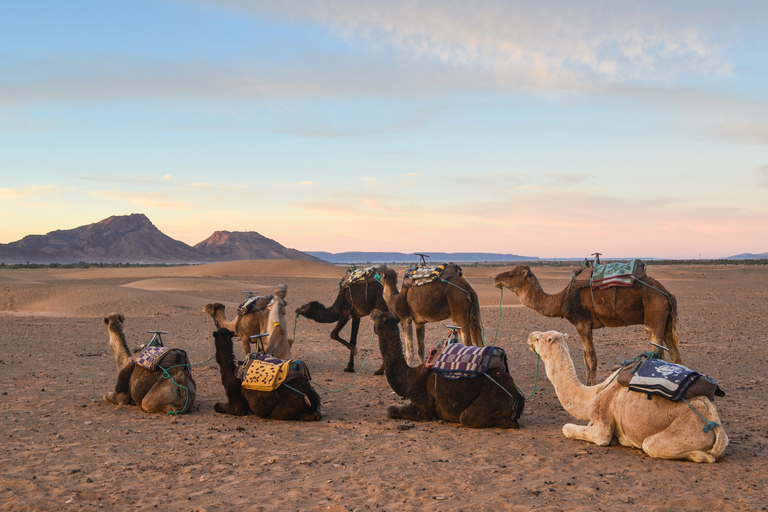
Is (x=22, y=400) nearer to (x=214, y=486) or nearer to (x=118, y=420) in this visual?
(x=118, y=420)

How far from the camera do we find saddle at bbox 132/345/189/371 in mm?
8211

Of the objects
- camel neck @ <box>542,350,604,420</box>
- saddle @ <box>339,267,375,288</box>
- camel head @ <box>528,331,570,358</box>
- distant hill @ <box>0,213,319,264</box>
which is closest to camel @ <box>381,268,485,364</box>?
saddle @ <box>339,267,375,288</box>

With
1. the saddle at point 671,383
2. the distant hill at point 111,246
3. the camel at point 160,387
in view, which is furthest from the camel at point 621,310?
the distant hill at point 111,246

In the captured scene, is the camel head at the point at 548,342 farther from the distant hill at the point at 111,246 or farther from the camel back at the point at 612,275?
the distant hill at the point at 111,246

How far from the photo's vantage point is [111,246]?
171 m

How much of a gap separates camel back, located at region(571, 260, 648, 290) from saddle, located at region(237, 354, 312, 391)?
4.77m

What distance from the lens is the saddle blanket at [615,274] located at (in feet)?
30.7

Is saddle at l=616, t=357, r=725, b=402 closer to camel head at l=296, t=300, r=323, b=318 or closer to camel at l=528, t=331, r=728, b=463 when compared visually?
camel at l=528, t=331, r=728, b=463

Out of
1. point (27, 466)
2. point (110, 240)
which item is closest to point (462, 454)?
point (27, 466)

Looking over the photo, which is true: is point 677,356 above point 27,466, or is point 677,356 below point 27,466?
above

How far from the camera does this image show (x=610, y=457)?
6.26 metres

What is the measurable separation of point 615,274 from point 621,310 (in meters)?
0.56

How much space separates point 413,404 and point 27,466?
4.35 metres

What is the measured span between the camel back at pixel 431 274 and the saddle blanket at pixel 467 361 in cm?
367
